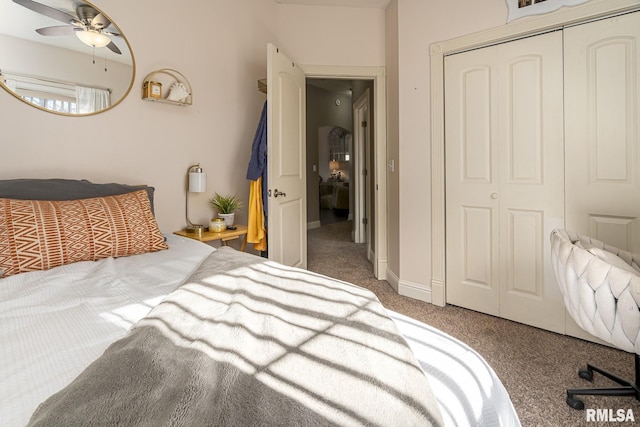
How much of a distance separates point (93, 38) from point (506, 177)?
2.85 m

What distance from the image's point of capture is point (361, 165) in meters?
5.18

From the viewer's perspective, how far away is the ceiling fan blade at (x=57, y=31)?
1.78 metres

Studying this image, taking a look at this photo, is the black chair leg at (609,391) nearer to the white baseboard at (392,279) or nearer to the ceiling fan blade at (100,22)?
the white baseboard at (392,279)

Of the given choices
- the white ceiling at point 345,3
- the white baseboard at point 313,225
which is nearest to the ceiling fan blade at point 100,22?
the white ceiling at point 345,3

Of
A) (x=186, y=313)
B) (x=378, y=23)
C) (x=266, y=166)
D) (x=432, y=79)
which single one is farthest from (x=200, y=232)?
(x=378, y=23)

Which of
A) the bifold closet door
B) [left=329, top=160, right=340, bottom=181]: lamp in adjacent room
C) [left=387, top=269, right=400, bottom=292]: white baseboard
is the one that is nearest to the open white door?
[left=387, top=269, right=400, bottom=292]: white baseboard

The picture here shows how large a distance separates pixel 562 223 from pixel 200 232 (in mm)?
2460

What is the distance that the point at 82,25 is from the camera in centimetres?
191

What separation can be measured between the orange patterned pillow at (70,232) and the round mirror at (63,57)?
737mm

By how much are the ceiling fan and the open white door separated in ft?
3.48

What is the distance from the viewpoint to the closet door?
1.90 meters

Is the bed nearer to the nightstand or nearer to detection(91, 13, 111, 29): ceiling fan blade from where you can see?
the nightstand

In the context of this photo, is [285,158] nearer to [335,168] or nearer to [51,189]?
[51,189]

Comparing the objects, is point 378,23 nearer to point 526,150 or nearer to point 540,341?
point 526,150
